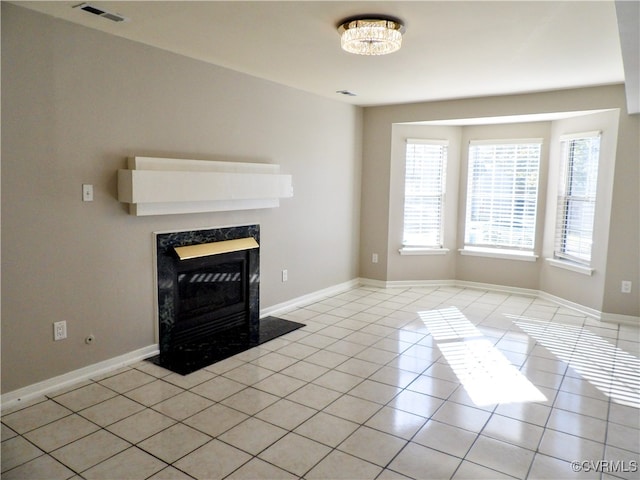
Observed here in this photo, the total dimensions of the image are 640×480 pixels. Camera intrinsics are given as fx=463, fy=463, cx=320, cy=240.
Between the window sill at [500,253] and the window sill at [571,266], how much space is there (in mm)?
241

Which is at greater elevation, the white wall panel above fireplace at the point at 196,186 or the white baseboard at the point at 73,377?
the white wall panel above fireplace at the point at 196,186

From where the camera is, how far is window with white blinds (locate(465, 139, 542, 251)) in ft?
18.7

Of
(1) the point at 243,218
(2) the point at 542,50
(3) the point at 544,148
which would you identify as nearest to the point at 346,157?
(1) the point at 243,218

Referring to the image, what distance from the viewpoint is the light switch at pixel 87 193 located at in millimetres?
3068

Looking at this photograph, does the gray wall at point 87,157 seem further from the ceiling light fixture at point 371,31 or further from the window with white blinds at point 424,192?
the window with white blinds at point 424,192

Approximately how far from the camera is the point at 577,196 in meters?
5.12

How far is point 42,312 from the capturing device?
9.57ft

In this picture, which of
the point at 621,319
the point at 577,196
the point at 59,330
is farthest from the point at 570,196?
the point at 59,330

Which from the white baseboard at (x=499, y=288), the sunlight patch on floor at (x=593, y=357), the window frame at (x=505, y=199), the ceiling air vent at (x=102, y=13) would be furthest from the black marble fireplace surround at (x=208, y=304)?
the window frame at (x=505, y=199)

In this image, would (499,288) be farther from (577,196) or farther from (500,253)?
(577,196)

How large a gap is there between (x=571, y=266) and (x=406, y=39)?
3.41m

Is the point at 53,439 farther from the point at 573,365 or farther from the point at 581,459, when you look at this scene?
the point at 573,365

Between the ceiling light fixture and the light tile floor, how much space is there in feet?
7.39

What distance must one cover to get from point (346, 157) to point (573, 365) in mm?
3404
